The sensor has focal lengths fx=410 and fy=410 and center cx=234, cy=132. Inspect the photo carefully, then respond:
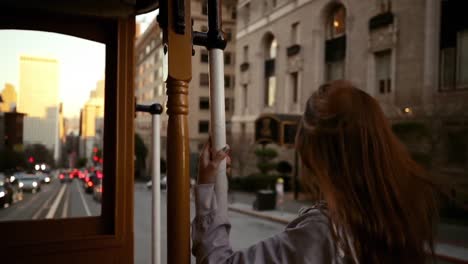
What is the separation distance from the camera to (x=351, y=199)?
3.91 ft

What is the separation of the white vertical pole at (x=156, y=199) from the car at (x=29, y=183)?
119cm

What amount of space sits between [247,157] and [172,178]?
85.8 feet

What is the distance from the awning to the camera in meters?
20.9

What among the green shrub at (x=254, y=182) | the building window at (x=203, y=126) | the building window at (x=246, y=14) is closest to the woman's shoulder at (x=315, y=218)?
the green shrub at (x=254, y=182)

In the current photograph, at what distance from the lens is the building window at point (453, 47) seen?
577 inches

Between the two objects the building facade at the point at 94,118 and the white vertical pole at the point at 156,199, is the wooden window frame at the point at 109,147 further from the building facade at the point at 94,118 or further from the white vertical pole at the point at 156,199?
the white vertical pole at the point at 156,199

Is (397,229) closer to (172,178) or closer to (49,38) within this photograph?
(172,178)

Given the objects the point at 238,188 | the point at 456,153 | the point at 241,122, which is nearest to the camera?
the point at 456,153

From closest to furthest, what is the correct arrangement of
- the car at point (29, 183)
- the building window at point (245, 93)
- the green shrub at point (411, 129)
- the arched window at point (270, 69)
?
the car at point (29, 183), the green shrub at point (411, 129), the arched window at point (270, 69), the building window at point (245, 93)

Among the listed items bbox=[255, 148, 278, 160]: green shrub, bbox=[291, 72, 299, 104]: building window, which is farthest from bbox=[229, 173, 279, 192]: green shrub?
bbox=[291, 72, 299, 104]: building window

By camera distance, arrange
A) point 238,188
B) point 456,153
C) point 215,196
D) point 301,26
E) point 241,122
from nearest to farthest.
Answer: point 215,196 → point 456,153 → point 301,26 → point 238,188 → point 241,122

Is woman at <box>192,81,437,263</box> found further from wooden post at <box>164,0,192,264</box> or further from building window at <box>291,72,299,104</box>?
building window at <box>291,72,299,104</box>

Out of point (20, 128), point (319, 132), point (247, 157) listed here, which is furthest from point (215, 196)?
point (247, 157)

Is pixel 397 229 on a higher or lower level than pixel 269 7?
lower
